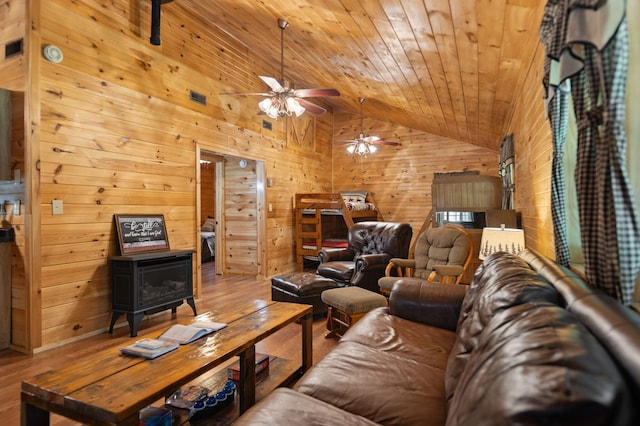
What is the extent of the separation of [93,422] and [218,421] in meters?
0.67

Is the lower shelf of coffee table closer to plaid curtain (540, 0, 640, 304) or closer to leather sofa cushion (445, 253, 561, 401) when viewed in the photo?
leather sofa cushion (445, 253, 561, 401)

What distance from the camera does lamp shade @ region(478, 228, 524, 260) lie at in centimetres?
245

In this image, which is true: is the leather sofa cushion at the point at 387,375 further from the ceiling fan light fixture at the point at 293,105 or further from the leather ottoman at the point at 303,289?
the ceiling fan light fixture at the point at 293,105

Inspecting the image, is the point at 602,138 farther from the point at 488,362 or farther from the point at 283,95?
the point at 283,95

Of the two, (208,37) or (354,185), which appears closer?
(208,37)

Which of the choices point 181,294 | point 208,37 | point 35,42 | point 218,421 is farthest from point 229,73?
point 218,421

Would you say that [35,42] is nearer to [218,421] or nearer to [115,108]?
[115,108]

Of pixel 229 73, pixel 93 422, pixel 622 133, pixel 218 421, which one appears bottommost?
pixel 218 421

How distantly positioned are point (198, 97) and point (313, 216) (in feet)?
10.0

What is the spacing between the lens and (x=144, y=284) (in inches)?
136

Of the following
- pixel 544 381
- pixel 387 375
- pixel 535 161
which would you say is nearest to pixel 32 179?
pixel 387 375

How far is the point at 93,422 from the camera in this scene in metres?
1.25

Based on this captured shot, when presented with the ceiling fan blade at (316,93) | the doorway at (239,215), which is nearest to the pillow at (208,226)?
the doorway at (239,215)

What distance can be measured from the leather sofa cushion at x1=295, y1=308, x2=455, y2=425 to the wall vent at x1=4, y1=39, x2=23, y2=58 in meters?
3.58
